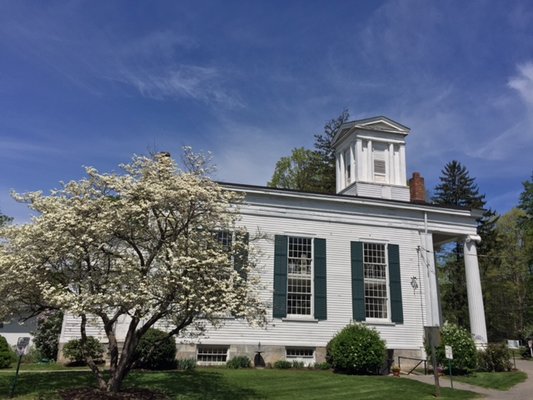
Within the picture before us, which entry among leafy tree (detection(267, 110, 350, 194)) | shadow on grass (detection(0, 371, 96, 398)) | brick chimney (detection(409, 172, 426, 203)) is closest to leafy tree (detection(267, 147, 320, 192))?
leafy tree (detection(267, 110, 350, 194))

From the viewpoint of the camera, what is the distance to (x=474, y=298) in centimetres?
2159

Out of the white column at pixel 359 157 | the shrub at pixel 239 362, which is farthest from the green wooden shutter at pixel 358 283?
the white column at pixel 359 157

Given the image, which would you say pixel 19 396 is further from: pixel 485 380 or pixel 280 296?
pixel 485 380

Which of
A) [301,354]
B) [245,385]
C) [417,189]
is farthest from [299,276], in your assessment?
[417,189]

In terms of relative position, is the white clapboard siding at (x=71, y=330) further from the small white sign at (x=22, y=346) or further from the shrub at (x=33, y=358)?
the small white sign at (x=22, y=346)

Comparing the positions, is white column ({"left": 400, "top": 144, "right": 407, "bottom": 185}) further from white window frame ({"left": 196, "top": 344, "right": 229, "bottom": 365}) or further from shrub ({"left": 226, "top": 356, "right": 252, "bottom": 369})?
white window frame ({"left": 196, "top": 344, "right": 229, "bottom": 365})

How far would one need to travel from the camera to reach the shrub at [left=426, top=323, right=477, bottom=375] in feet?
58.5

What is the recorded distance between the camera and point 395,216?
71.4 ft

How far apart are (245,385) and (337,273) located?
791 centimetres

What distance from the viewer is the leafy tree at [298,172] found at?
40938mm

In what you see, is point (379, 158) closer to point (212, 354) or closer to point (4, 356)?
point (212, 354)

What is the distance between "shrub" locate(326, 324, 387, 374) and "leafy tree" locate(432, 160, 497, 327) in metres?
23.6

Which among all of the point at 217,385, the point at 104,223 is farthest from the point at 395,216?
the point at 104,223

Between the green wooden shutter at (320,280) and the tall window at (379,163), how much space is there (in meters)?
6.65
